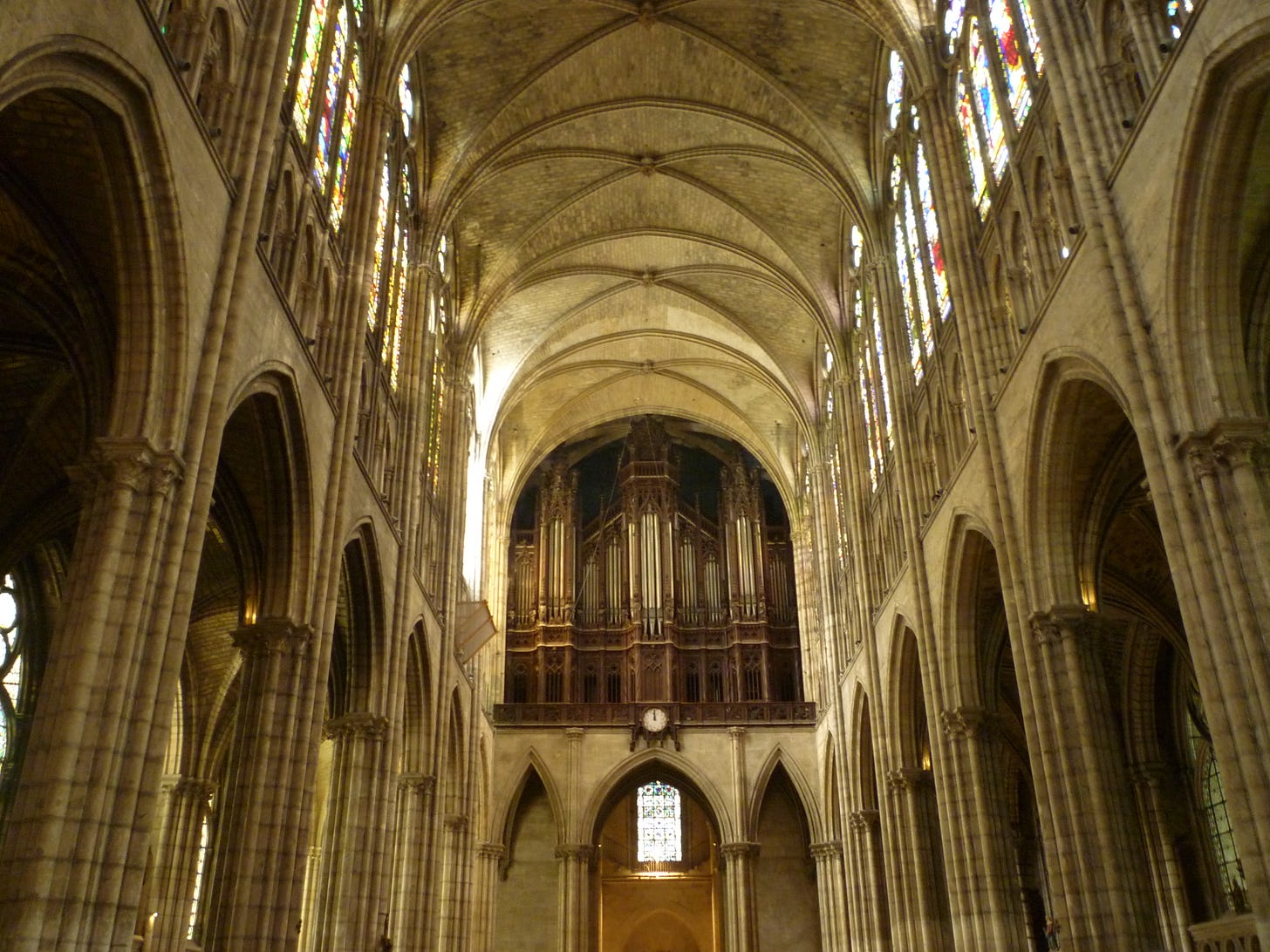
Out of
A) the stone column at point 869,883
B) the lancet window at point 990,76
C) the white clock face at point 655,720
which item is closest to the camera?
the lancet window at point 990,76

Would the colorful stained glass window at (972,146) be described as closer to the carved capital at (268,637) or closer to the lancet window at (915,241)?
the lancet window at (915,241)

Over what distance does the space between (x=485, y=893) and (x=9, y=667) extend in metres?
14.6

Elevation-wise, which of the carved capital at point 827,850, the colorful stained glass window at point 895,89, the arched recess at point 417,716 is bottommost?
the carved capital at point 827,850

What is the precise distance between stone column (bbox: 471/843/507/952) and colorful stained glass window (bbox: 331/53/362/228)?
18.1 m

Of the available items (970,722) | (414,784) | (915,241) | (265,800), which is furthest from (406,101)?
(970,722)

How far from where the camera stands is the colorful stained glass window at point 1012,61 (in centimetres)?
1416

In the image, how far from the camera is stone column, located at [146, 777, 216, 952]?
19.0 meters

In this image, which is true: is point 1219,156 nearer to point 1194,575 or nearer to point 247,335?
point 1194,575

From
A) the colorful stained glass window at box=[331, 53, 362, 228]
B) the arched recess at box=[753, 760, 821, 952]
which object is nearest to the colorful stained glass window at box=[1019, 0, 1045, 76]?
the colorful stained glass window at box=[331, 53, 362, 228]

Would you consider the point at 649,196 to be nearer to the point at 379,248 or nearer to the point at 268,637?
the point at 379,248

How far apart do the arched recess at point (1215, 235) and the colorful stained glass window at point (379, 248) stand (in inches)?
443

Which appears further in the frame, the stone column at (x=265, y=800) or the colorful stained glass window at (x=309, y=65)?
the colorful stained glass window at (x=309, y=65)

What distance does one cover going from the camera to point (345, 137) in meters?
16.7

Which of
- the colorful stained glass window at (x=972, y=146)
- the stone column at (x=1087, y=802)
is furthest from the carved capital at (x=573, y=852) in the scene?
the colorful stained glass window at (x=972, y=146)
